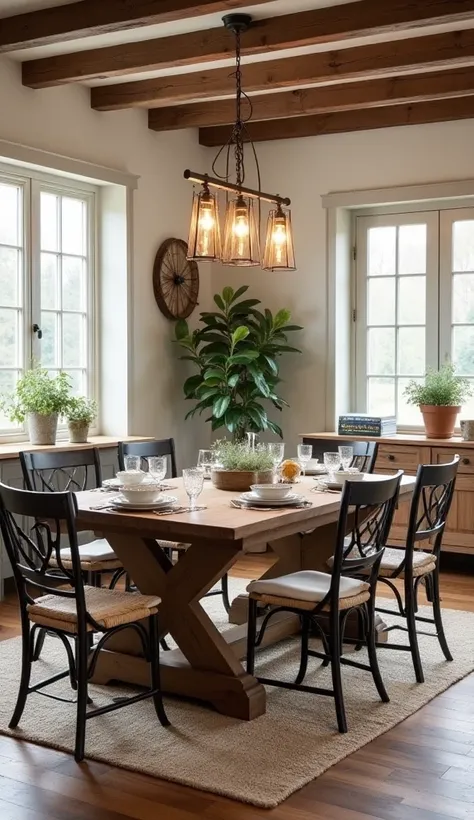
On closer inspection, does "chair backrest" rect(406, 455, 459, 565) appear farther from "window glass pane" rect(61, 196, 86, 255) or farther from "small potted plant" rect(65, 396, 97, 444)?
"window glass pane" rect(61, 196, 86, 255)

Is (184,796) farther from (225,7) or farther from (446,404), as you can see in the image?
(446,404)

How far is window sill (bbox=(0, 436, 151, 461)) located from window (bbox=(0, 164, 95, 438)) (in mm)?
232

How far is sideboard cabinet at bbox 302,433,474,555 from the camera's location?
587 cm

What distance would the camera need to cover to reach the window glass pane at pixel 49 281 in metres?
5.93

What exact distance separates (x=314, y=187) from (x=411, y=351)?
130 centimetres

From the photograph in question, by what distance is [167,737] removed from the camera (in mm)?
3279

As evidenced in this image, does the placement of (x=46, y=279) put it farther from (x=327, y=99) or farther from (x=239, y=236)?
(x=239, y=236)

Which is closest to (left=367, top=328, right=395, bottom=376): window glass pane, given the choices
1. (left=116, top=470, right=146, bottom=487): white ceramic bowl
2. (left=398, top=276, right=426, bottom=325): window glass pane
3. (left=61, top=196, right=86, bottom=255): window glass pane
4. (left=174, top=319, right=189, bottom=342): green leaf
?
(left=398, top=276, right=426, bottom=325): window glass pane

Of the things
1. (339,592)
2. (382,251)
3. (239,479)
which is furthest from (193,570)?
(382,251)

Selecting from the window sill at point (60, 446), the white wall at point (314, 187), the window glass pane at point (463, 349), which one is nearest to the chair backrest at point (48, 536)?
the window sill at point (60, 446)

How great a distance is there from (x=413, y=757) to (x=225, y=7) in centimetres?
306

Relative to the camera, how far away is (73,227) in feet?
20.3

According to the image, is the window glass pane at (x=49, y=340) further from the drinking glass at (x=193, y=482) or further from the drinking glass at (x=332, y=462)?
the drinking glass at (x=193, y=482)

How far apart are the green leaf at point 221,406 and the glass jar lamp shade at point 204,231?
240cm
